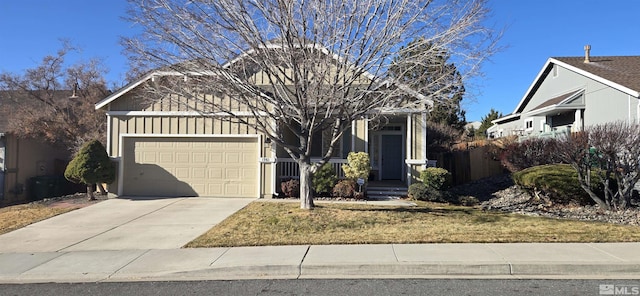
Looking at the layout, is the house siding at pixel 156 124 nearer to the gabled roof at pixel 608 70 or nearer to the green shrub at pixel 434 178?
the green shrub at pixel 434 178

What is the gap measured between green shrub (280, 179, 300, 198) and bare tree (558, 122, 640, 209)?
763 cm

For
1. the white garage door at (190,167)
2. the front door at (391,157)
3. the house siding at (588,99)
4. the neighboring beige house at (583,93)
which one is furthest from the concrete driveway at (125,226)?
the neighboring beige house at (583,93)

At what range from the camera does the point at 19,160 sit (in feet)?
59.1

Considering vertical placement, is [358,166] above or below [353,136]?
below

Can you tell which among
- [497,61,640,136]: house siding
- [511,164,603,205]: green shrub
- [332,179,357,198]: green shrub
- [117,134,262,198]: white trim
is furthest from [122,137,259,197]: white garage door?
[497,61,640,136]: house siding

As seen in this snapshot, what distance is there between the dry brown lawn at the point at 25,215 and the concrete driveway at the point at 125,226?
1.23 feet

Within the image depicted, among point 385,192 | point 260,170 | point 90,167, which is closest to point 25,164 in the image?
point 90,167

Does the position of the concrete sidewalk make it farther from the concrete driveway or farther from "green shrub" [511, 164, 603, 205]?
"green shrub" [511, 164, 603, 205]

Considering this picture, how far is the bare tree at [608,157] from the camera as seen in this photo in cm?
974

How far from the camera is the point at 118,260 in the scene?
689cm

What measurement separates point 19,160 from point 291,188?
1307cm

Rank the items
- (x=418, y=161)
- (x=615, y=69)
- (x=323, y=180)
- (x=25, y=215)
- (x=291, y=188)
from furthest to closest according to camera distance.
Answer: (x=615, y=69), (x=418, y=161), (x=291, y=188), (x=323, y=180), (x=25, y=215)

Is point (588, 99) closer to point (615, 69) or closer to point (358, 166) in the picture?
point (615, 69)

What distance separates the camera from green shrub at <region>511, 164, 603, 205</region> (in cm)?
1138
